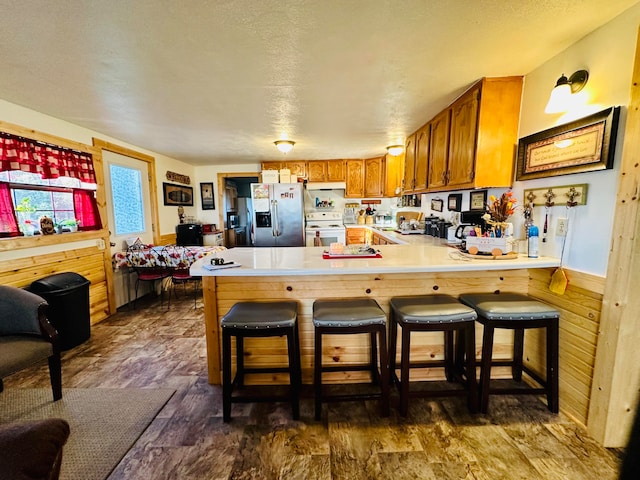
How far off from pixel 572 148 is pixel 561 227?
48 cm

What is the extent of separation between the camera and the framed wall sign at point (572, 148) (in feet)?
4.71

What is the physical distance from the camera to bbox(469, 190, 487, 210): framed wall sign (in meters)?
2.57

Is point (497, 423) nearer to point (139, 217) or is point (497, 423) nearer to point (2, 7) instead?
point (2, 7)

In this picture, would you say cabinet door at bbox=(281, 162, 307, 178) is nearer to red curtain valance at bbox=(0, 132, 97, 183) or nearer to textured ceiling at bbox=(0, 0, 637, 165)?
textured ceiling at bbox=(0, 0, 637, 165)

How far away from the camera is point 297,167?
5.44m

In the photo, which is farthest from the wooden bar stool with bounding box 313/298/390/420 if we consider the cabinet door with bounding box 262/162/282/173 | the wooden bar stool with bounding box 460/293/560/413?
the cabinet door with bounding box 262/162/282/173

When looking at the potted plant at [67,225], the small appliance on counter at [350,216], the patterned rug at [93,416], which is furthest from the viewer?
the small appliance on counter at [350,216]

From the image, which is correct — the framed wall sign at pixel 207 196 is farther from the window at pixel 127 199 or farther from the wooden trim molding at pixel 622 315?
the wooden trim molding at pixel 622 315

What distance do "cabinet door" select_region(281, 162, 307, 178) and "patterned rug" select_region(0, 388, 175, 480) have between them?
14.0ft

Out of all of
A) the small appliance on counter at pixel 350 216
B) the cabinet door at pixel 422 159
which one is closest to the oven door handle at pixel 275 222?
the small appliance on counter at pixel 350 216

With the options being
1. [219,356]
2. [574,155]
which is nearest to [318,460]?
[219,356]

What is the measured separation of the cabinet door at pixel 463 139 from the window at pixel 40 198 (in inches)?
150

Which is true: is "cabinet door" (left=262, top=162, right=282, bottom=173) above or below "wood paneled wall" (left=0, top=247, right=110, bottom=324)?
above

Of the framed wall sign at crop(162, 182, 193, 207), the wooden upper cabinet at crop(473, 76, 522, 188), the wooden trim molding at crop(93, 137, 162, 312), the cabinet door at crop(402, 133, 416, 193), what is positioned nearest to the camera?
the wooden upper cabinet at crop(473, 76, 522, 188)
